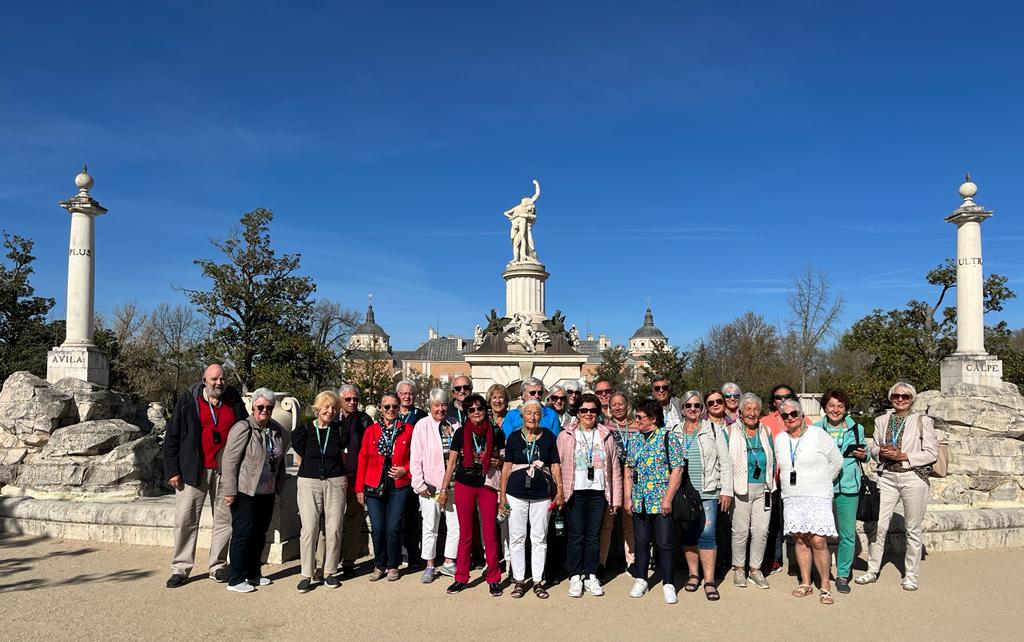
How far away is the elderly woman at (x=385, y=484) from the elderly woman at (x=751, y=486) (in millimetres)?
2768

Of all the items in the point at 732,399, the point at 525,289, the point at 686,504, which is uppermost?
the point at 525,289

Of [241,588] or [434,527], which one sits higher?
[434,527]

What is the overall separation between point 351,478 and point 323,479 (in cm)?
30

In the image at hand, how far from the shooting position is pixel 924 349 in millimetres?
23312

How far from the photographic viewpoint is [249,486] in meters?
5.43

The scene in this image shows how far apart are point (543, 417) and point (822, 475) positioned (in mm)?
2327

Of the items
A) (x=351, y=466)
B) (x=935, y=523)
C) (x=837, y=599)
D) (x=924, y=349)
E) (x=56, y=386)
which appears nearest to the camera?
(x=837, y=599)

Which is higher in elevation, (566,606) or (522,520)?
(522,520)

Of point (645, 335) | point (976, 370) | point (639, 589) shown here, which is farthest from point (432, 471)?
point (645, 335)

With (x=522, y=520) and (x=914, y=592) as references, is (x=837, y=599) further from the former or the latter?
(x=522, y=520)

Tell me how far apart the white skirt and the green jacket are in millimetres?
446

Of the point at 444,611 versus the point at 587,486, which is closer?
the point at 444,611

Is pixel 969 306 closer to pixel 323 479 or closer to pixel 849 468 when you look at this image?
pixel 849 468

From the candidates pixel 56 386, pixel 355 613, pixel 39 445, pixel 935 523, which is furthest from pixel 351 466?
pixel 56 386
